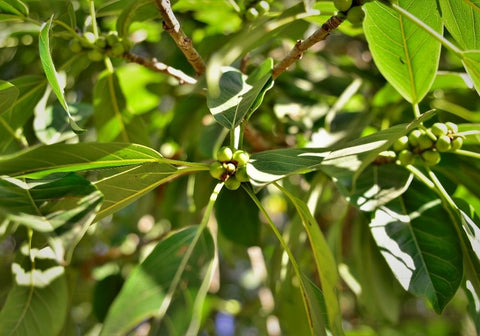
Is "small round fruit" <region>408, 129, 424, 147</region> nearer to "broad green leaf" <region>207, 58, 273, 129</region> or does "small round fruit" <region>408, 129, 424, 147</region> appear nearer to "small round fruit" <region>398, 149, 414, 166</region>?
"small round fruit" <region>398, 149, 414, 166</region>

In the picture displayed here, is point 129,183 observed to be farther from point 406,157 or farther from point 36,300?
point 406,157

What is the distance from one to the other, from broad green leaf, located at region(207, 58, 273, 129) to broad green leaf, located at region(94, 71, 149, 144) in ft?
1.43

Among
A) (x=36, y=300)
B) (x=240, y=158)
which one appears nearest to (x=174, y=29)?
(x=240, y=158)

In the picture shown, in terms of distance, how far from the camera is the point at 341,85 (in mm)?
1515

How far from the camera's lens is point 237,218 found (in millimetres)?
1343

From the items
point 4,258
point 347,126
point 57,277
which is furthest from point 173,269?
point 4,258

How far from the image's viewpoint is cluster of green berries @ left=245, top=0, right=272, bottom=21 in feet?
3.69

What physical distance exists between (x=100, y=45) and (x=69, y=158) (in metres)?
0.41

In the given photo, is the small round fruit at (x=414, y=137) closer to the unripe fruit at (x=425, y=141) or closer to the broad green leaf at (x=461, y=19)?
the unripe fruit at (x=425, y=141)

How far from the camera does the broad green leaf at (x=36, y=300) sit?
2.73 ft

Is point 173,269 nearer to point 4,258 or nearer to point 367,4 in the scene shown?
point 367,4

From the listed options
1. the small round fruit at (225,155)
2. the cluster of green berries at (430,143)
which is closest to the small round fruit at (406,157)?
the cluster of green berries at (430,143)

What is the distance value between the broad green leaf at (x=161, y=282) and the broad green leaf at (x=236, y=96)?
19 centimetres

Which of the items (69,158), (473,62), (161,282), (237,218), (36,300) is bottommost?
(237,218)
